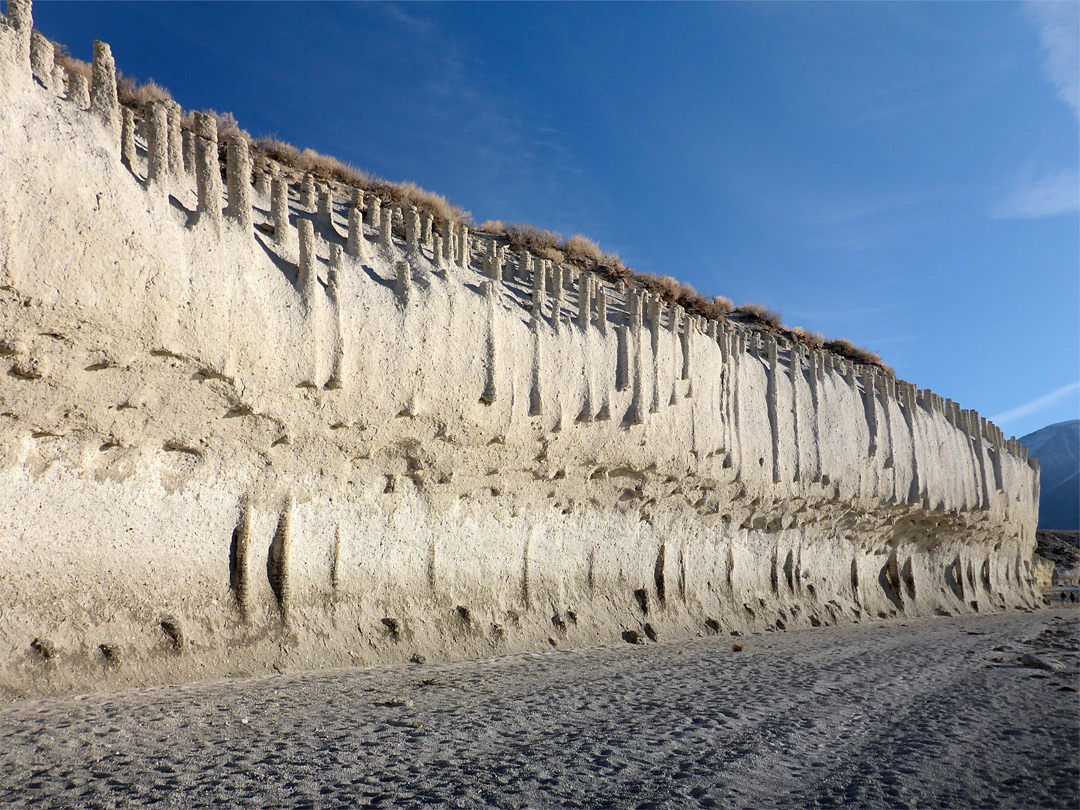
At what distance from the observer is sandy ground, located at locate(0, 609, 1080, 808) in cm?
307

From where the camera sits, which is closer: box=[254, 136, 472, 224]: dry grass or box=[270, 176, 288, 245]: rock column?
box=[270, 176, 288, 245]: rock column

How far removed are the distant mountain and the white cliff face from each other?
6432 centimetres

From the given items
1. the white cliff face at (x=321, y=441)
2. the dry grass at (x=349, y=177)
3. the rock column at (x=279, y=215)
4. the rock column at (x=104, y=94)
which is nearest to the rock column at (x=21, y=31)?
the white cliff face at (x=321, y=441)

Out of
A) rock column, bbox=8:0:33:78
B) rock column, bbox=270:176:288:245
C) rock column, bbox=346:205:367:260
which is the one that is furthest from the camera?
rock column, bbox=346:205:367:260

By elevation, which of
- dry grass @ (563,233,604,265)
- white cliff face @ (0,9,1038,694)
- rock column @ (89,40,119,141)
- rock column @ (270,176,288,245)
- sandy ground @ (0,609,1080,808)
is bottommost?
sandy ground @ (0,609,1080,808)

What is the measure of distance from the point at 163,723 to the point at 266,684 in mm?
1051

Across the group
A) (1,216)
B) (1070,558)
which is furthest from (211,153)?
(1070,558)

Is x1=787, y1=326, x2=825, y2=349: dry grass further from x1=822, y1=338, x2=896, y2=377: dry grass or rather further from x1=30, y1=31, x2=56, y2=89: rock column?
x1=30, y1=31, x2=56, y2=89: rock column

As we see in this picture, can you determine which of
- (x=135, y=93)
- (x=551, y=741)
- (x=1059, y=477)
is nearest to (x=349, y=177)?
(x=135, y=93)

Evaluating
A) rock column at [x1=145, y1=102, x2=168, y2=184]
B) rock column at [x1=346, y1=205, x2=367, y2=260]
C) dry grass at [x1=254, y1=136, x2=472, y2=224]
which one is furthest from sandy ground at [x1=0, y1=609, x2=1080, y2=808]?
dry grass at [x1=254, y1=136, x2=472, y2=224]

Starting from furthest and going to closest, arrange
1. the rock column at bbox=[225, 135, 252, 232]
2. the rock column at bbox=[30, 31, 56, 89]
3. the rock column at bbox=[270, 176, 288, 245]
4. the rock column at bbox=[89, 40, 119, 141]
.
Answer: the rock column at bbox=[270, 176, 288, 245] < the rock column at bbox=[225, 135, 252, 232] < the rock column at bbox=[89, 40, 119, 141] < the rock column at bbox=[30, 31, 56, 89]

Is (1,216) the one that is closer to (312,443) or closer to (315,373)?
(315,373)

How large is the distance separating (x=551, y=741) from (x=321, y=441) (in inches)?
122

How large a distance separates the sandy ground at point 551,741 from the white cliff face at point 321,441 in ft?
1.98
